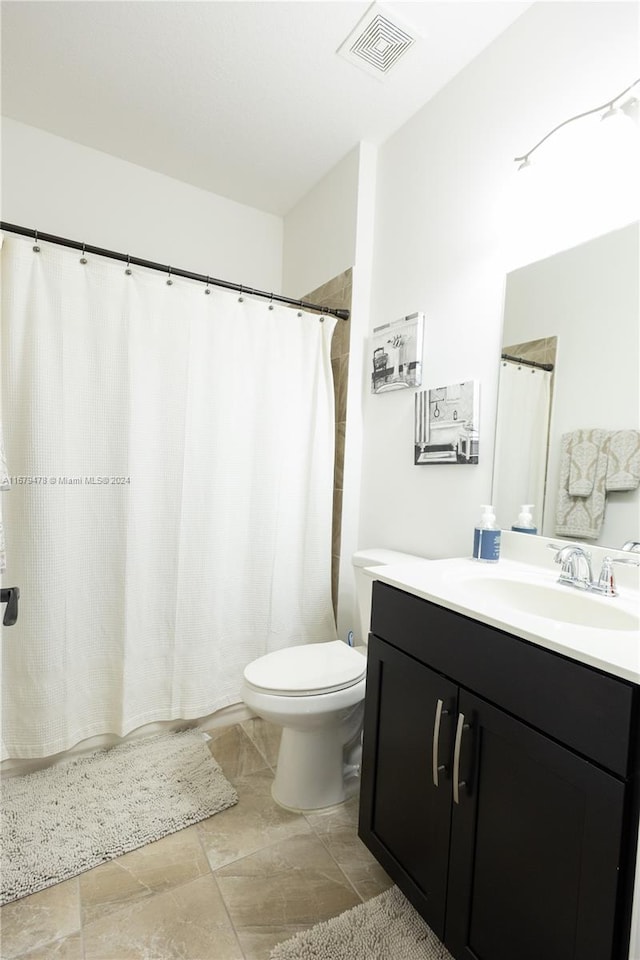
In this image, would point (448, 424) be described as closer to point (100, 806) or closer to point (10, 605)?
point (10, 605)

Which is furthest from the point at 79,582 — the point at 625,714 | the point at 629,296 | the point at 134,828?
the point at 629,296

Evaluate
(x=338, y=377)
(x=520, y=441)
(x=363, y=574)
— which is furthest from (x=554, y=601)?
(x=338, y=377)

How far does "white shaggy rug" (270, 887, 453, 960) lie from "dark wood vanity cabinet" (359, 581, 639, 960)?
0.13 m

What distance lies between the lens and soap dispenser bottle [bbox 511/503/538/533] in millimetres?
1341

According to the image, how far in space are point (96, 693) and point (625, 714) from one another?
1747 millimetres

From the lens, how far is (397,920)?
113cm

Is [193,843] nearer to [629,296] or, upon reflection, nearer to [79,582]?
[79,582]

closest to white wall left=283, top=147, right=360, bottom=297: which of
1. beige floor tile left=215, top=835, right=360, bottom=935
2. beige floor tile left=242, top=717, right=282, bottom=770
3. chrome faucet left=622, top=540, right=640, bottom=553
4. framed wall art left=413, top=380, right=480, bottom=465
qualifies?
framed wall art left=413, top=380, right=480, bottom=465

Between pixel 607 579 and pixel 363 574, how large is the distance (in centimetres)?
71

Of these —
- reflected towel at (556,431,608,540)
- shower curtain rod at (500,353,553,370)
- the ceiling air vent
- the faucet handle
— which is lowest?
the faucet handle

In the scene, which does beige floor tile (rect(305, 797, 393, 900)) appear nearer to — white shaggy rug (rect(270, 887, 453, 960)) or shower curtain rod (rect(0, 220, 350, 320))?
white shaggy rug (rect(270, 887, 453, 960))

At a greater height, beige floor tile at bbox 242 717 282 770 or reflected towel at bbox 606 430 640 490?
reflected towel at bbox 606 430 640 490

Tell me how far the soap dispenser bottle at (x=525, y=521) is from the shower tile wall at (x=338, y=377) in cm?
90

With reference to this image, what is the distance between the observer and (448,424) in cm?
159
